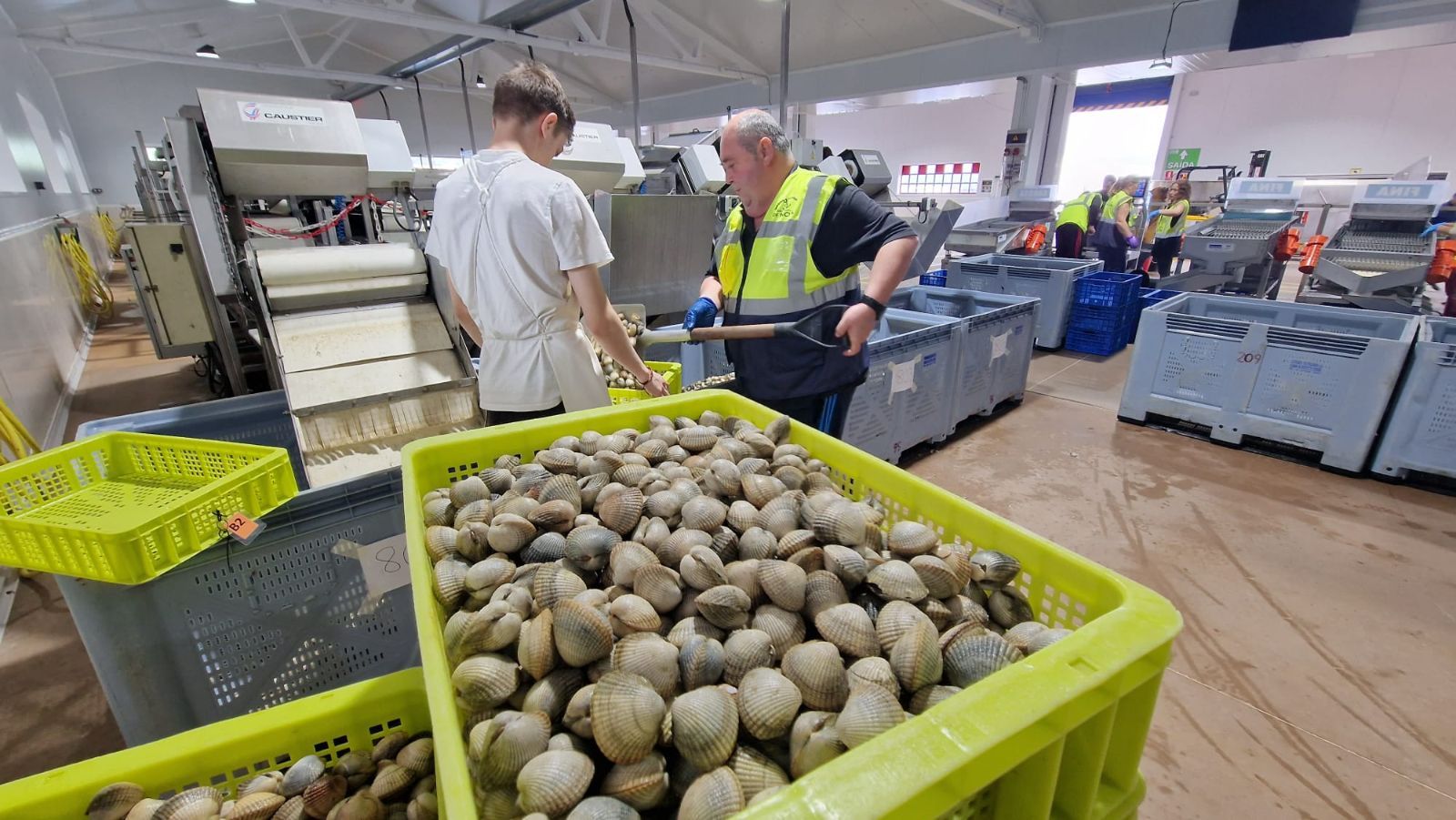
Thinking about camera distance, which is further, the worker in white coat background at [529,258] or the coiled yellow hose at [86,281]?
the coiled yellow hose at [86,281]

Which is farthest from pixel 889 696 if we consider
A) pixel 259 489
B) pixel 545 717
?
pixel 259 489

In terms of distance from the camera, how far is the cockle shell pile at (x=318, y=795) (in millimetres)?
734

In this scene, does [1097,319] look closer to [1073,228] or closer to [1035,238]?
[1073,228]

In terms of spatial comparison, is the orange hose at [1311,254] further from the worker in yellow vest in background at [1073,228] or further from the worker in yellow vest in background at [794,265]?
the worker in yellow vest in background at [794,265]

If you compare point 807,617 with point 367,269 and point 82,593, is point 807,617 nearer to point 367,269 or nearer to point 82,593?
point 82,593

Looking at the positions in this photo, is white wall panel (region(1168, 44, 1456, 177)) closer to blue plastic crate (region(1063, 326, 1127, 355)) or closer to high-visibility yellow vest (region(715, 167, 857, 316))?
blue plastic crate (region(1063, 326, 1127, 355))

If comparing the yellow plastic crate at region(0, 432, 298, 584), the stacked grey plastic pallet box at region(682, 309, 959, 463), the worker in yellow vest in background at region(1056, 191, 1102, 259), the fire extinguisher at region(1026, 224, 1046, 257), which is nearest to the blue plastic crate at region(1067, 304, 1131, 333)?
the worker in yellow vest in background at region(1056, 191, 1102, 259)

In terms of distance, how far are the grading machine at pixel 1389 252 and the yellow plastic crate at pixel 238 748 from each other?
23.6ft

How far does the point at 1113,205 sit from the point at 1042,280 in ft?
5.30

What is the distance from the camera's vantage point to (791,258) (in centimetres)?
184

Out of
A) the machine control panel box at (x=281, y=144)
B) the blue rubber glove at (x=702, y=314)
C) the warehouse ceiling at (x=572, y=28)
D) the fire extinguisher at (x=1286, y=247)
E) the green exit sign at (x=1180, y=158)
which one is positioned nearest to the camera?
the blue rubber glove at (x=702, y=314)

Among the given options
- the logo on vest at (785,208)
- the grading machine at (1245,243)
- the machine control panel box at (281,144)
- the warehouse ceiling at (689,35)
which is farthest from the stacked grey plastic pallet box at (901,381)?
the warehouse ceiling at (689,35)

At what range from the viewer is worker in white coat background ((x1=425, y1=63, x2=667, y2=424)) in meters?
1.58

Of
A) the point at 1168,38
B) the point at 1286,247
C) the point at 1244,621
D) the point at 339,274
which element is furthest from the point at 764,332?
the point at 1168,38
